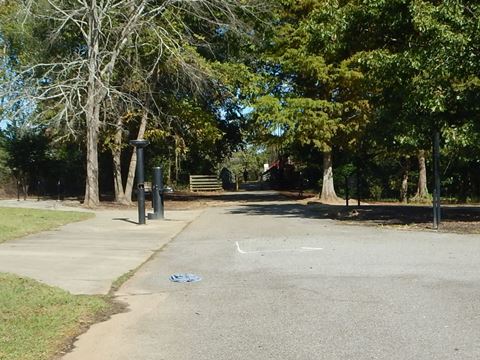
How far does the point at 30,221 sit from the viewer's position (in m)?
17.2

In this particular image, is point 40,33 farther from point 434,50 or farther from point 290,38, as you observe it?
point 434,50

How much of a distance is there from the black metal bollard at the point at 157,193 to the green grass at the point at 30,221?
7.64 feet

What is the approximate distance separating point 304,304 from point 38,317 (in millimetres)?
3038

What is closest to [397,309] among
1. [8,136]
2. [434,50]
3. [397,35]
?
[434,50]

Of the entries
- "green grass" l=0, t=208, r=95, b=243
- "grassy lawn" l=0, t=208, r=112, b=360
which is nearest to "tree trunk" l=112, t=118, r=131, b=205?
"green grass" l=0, t=208, r=95, b=243

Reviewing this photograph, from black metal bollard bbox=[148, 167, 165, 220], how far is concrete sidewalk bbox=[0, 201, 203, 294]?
0.94 meters

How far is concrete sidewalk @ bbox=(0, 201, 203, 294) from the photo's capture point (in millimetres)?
8930

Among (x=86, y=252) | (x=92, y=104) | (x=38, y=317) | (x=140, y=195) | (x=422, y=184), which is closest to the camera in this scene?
(x=38, y=317)

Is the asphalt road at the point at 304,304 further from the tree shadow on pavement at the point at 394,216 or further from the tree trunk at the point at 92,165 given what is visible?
the tree trunk at the point at 92,165

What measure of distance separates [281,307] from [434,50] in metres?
9.29

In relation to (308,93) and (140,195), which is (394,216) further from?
(308,93)

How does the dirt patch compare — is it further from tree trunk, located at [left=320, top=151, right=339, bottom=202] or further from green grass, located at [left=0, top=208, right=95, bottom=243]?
green grass, located at [left=0, top=208, right=95, bottom=243]

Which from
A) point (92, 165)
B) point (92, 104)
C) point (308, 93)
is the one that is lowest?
point (92, 165)

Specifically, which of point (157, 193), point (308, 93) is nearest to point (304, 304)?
point (157, 193)
